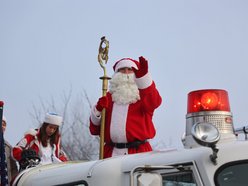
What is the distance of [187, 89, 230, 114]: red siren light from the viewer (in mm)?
5102

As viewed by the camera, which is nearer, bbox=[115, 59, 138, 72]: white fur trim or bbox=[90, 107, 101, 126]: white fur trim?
bbox=[90, 107, 101, 126]: white fur trim

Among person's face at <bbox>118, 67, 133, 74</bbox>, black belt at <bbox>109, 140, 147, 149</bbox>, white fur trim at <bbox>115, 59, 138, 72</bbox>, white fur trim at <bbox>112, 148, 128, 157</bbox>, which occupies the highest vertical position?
white fur trim at <bbox>115, 59, 138, 72</bbox>

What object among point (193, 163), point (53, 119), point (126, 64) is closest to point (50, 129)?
point (53, 119)

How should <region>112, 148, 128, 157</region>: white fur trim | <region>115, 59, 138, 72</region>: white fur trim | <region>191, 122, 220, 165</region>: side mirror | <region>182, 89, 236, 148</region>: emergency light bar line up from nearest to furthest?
<region>191, 122, 220, 165</region>: side mirror
<region>182, 89, 236, 148</region>: emergency light bar
<region>112, 148, 128, 157</region>: white fur trim
<region>115, 59, 138, 72</region>: white fur trim

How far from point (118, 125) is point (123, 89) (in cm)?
57

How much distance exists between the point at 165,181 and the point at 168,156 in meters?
0.23

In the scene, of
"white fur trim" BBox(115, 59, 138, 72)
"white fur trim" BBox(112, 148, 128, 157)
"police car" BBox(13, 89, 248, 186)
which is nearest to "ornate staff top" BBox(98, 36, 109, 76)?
"white fur trim" BBox(115, 59, 138, 72)

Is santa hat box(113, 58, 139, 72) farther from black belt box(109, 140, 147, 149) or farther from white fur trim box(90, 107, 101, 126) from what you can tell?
black belt box(109, 140, 147, 149)

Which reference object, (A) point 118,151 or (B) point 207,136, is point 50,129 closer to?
(A) point 118,151

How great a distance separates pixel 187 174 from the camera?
13.9ft

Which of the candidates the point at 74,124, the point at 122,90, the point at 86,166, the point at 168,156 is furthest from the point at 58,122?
the point at 74,124

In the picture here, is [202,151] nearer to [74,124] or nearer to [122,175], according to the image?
[122,175]

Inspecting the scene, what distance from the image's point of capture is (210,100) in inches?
202

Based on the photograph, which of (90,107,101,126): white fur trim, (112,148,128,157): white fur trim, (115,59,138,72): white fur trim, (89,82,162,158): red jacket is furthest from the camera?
(115,59,138,72): white fur trim
